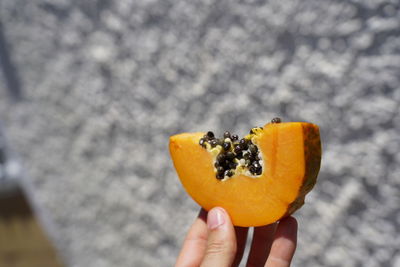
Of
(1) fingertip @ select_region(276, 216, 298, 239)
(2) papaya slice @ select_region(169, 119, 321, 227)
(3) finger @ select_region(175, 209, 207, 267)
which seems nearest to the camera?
(2) papaya slice @ select_region(169, 119, 321, 227)

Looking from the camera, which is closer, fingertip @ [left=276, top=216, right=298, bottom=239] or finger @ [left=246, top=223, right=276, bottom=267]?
fingertip @ [left=276, top=216, right=298, bottom=239]

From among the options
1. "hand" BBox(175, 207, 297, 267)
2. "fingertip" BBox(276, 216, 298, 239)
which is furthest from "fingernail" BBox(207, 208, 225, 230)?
"fingertip" BBox(276, 216, 298, 239)

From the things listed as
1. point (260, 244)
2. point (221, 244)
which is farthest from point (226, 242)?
point (260, 244)

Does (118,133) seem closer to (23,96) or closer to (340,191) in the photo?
(23,96)

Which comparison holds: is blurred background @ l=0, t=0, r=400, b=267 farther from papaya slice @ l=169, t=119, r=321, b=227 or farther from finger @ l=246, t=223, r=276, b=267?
papaya slice @ l=169, t=119, r=321, b=227

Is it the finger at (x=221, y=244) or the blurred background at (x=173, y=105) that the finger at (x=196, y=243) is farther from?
the blurred background at (x=173, y=105)

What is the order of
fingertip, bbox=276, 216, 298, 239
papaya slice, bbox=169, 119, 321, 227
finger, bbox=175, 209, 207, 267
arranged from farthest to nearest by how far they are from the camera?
finger, bbox=175, 209, 207, 267
fingertip, bbox=276, 216, 298, 239
papaya slice, bbox=169, 119, 321, 227
